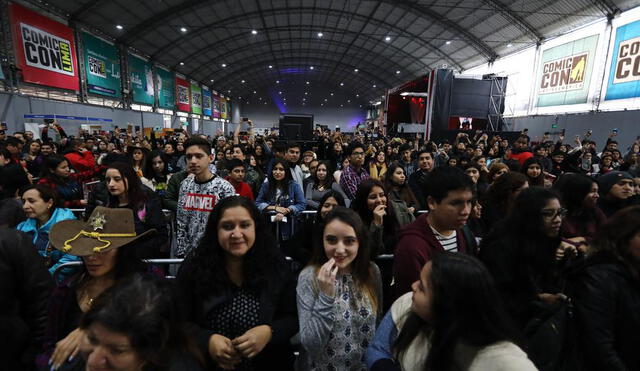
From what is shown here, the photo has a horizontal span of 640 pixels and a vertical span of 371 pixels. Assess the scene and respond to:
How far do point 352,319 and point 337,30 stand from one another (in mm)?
28269

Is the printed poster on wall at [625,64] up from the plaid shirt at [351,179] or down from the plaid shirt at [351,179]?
up

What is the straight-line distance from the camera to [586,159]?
27.7ft

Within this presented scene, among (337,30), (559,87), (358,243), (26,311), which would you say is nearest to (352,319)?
(358,243)

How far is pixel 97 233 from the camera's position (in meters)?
1.88

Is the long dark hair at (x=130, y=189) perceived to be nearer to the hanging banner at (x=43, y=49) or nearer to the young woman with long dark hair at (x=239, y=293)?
the young woman with long dark hair at (x=239, y=293)

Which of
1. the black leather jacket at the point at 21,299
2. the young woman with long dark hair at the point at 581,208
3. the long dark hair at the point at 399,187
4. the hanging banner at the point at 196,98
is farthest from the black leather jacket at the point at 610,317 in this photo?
the hanging banner at the point at 196,98

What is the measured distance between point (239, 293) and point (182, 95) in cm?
3118

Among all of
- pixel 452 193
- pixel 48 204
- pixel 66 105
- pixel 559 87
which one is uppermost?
pixel 559 87

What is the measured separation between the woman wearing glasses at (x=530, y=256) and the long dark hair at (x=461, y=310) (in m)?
0.76

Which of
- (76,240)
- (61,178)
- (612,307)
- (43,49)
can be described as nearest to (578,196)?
(612,307)

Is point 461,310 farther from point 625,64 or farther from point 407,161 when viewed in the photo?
point 625,64

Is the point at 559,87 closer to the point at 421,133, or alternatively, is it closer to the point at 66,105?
the point at 421,133

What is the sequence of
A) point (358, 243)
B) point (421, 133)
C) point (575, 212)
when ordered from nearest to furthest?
1. point (358, 243)
2. point (575, 212)
3. point (421, 133)

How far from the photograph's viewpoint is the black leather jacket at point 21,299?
1.67 meters
